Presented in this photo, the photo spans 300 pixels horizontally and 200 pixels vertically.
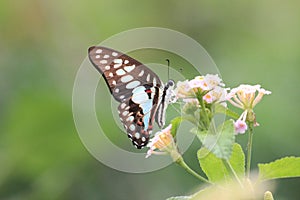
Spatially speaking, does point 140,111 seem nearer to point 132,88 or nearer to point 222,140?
point 132,88

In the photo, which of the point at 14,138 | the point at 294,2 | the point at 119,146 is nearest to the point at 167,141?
the point at 119,146

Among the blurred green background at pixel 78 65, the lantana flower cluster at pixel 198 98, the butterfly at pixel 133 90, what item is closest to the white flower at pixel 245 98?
the lantana flower cluster at pixel 198 98

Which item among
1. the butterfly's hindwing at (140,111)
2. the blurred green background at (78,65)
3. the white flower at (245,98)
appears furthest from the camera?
the blurred green background at (78,65)

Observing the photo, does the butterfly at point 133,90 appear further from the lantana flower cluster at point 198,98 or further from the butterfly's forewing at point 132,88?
the lantana flower cluster at point 198,98

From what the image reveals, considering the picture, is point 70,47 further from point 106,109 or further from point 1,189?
point 1,189

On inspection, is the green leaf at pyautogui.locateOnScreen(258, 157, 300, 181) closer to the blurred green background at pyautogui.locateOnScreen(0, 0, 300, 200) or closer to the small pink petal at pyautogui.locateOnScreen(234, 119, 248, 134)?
the small pink petal at pyautogui.locateOnScreen(234, 119, 248, 134)

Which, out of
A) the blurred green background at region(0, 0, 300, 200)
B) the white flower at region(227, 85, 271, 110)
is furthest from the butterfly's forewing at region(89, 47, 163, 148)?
the blurred green background at region(0, 0, 300, 200)

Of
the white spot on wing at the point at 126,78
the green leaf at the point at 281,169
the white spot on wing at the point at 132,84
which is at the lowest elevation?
the green leaf at the point at 281,169
